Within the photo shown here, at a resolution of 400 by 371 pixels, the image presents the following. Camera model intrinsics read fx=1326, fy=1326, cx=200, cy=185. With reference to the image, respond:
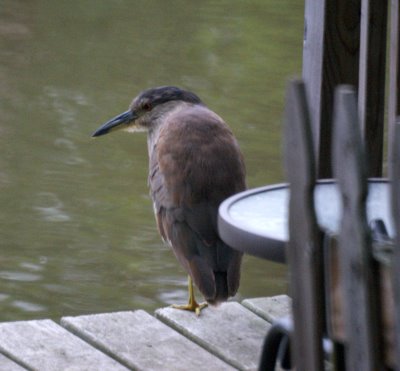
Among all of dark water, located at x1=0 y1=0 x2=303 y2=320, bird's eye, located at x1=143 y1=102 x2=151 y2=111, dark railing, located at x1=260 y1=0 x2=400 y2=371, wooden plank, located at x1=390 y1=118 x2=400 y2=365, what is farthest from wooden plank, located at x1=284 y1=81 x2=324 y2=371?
dark water, located at x1=0 y1=0 x2=303 y2=320

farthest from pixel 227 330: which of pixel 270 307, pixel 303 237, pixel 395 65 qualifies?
pixel 303 237

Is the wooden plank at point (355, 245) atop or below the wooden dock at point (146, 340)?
atop

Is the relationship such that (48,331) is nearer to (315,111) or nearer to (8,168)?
(315,111)

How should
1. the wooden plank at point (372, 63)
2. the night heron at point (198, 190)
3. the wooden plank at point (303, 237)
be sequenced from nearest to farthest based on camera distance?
1. the wooden plank at point (303, 237)
2. the wooden plank at point (372, 63)
3. the night heron at point (198, 190)

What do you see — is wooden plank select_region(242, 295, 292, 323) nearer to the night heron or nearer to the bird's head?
the night heron

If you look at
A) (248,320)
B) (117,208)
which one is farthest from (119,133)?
(248,320)

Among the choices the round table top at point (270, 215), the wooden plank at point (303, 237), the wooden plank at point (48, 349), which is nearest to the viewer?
the wooden plank at point (303, 237)

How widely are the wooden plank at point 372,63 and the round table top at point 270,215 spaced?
0.69m

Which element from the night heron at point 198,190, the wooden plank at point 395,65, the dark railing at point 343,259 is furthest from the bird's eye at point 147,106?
the dark railing at point 343,259

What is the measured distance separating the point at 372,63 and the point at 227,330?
1.03 meters

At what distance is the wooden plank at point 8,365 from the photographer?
383 cm

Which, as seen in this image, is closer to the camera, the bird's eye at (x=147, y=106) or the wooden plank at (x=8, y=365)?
the wooden plank at (x=8, y=365)

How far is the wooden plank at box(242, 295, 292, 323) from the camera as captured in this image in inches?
172

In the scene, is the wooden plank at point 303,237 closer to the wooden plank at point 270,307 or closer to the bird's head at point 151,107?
the wooden plank at point 270,307
